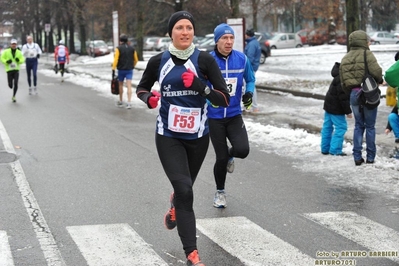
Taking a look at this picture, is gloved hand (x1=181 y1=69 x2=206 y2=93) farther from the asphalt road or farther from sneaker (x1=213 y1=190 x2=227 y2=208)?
sneaker (x1=213 y1=190 x2=227 y2=208)

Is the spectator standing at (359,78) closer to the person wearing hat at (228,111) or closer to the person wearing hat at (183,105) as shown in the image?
the person wearing hat at (228,111)

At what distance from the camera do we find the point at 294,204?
302 inches

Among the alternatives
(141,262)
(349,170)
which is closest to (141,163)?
(349,170)

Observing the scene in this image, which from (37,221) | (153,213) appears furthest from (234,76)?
(37,221)

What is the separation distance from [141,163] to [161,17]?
61.0 m

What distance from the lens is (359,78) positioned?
9.48 metres

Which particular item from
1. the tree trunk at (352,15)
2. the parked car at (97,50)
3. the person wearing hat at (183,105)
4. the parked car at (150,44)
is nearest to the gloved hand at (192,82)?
the person wearing hat at (183,105)

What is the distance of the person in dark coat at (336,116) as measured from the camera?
1046cm

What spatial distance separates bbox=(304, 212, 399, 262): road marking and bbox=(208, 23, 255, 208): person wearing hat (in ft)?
3.27

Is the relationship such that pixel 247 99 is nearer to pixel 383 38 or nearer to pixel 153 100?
pixel 153 100

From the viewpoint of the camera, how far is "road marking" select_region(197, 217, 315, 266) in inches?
221

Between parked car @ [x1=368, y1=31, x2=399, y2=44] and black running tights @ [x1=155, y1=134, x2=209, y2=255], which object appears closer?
black running tights @ [x1=155, y1=134, x2=209, y2=255]

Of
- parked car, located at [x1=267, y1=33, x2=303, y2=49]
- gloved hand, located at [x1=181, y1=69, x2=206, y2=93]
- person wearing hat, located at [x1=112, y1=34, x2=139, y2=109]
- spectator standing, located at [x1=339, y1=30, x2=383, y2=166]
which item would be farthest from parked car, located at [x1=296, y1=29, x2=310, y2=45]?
gloved hand, located at [x1=181, y1=69, x2=206, y2=93]

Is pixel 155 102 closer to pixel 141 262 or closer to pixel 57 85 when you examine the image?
pixel 141 262
